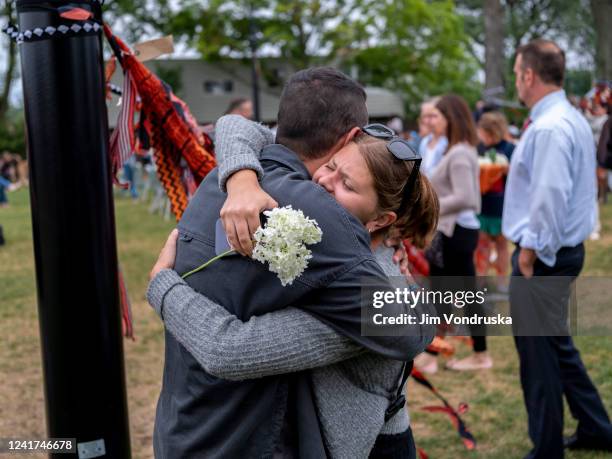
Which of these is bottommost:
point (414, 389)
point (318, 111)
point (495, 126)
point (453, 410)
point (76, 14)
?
point (414, 389)

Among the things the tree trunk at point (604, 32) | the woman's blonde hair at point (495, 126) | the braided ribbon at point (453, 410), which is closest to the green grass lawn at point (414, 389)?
the braided ribbon at point (453, 410)

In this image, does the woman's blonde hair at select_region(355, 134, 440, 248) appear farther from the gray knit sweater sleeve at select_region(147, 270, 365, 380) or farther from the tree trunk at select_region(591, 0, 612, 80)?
the tree trunk at select_region(591, 0, 612, 80)

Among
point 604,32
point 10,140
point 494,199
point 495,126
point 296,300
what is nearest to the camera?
point 296,300

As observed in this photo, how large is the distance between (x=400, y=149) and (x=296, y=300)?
0.44m

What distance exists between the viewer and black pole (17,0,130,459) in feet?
6.90

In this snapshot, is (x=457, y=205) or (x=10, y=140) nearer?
(x=457, y=205)

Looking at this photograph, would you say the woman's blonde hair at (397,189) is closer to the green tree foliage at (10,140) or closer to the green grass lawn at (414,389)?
the green grass lawn at (414,389)

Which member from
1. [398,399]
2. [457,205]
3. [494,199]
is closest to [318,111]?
[398,399]

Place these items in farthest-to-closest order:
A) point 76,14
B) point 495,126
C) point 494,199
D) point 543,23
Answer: point 543,23
point 495,126
point 494,199
point 76,14

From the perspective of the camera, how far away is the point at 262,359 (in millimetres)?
1655

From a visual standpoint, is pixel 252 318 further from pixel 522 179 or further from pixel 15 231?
pixel 15 231

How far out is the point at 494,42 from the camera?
17719mm

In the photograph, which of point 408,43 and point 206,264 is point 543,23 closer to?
point 408,43

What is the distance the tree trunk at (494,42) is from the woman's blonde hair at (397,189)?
52.4 feet
